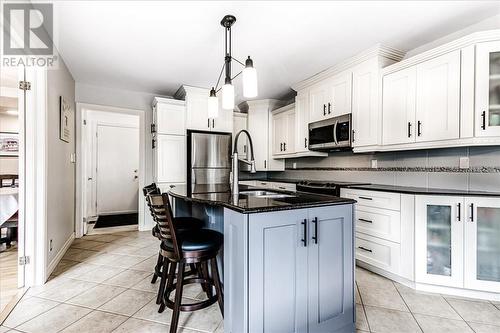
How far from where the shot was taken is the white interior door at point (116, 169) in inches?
224

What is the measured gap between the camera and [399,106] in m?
2.62

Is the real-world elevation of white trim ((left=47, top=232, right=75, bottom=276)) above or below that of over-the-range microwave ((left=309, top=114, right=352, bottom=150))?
below

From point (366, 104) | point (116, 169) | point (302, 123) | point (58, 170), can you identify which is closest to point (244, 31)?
point (366, 104)

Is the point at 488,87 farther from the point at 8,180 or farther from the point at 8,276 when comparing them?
the point at 8,180

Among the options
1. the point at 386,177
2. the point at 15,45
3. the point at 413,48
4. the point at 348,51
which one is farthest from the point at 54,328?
the point at 413,48

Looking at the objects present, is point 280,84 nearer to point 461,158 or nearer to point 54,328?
point 461,158

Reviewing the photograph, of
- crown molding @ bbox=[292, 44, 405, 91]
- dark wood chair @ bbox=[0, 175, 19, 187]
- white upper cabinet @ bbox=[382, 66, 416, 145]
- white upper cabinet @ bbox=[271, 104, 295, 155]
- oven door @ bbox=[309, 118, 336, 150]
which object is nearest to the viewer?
white upper cabinet @ bbox=[382, 66, 416, 145]

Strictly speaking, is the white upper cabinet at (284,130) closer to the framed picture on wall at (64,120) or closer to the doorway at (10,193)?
the framed picture on wall at (64,120)

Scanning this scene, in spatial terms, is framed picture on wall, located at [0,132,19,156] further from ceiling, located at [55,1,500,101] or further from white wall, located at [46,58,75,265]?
ceiling, located at [55,1,500,101]

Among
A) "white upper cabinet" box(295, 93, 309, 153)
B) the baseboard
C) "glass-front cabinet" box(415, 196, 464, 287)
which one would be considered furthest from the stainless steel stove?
the baseboard

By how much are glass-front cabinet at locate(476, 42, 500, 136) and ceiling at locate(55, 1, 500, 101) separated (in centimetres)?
38

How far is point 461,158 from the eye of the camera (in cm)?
238

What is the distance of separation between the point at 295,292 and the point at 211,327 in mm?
727

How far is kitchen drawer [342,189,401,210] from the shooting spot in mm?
2377
